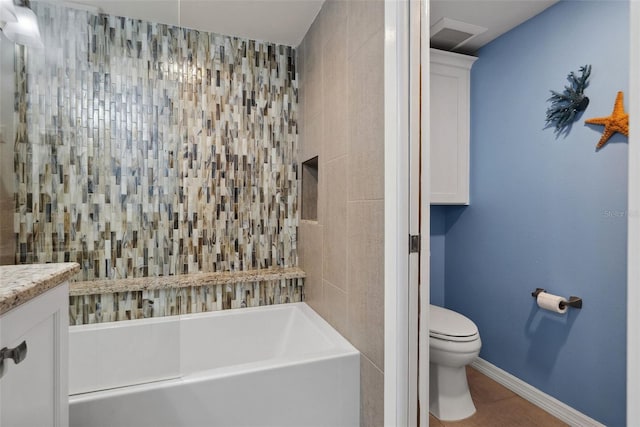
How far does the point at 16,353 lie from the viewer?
67cm

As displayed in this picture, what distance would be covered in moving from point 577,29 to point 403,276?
1.45m

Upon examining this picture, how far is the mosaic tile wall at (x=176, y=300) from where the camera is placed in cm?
138

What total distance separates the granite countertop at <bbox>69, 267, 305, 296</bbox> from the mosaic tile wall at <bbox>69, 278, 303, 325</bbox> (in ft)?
0.08

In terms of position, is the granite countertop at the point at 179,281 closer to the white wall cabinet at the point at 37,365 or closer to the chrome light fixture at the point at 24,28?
the white wall cabinet at the point at 37,365

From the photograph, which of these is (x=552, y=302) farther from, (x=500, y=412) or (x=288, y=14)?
(x=288, y=14)

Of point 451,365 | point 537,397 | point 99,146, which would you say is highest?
point 99,146

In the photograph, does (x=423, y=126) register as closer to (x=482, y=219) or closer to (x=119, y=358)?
(x=482, y=219)

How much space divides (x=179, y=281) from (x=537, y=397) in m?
2.03

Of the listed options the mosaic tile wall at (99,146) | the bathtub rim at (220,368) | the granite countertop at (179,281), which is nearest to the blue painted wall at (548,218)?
the bathtub rim at (220,368)

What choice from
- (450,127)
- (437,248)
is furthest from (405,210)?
(437,248)

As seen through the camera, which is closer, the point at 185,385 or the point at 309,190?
the point at 185,385

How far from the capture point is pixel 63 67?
130 centimetres

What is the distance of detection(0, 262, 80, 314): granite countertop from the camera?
0.63 m
